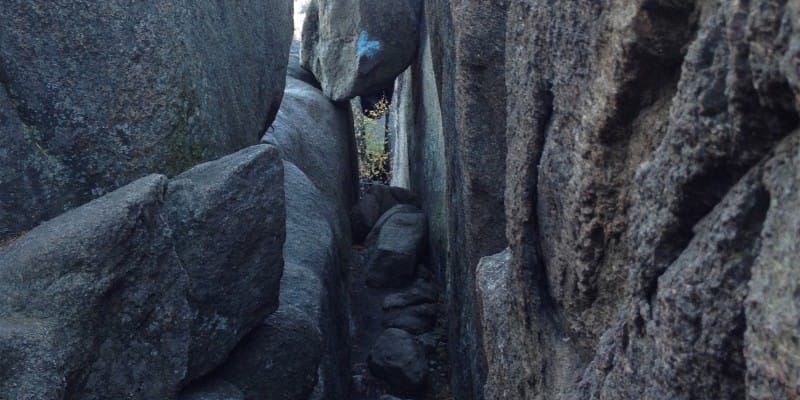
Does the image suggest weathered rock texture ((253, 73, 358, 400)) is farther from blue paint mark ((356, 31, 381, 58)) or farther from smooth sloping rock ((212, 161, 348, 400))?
blue paint mark ((356, 31, 381, 58))

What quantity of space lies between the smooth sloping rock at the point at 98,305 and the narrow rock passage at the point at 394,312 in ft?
9.94

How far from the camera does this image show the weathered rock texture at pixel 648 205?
1.65 m

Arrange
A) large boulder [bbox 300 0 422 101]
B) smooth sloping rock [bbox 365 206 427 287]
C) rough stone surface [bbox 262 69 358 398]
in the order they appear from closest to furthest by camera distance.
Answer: rough stone surface [bbox 262 69 358 398] → smooth sloping rock [bbox 365 206 427 287] → large boulder [bbox 300 0 422 101]

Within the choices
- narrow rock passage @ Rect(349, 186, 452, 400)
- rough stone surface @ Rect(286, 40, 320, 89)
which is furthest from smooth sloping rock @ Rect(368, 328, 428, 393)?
rough stone surface @ Rect(286, 40, 320, 89)

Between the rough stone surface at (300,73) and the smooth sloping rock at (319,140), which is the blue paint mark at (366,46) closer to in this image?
the smooth sloping rock at (319,140)

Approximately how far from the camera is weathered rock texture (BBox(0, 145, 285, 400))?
374 centimetres

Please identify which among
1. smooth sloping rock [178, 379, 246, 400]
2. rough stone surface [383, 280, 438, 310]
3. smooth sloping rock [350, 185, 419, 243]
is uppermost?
smooth sloping rock [350, 185, 419, 243]

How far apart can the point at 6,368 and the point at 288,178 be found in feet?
14.8

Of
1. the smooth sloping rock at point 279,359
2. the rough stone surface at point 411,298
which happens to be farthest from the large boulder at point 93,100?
the rough stone surface at point 411,298

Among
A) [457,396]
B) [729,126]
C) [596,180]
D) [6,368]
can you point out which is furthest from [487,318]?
[457,396]

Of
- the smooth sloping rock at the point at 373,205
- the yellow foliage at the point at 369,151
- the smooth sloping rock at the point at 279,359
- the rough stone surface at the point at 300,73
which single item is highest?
the rough stone surface at the point at 300,73

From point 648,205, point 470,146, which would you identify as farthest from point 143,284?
point 648,205

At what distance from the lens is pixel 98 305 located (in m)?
3.96

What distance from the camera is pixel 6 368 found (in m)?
3.45
